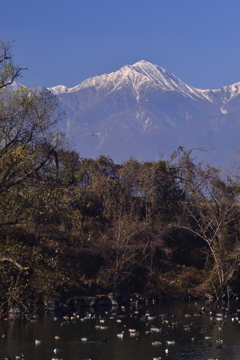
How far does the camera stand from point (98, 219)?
3594 cm

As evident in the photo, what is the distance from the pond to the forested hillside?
2.08 meters

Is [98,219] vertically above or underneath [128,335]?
above

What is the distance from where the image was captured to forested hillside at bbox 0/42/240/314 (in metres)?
23.1

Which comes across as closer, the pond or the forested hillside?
the pond

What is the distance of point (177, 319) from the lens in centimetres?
2378

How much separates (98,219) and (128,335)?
52.0 ft

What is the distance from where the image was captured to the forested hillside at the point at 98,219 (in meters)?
23.1

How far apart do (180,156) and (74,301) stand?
53.1ft

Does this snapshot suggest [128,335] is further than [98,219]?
No

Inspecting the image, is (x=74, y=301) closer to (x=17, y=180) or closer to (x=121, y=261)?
(x=121, y=261)

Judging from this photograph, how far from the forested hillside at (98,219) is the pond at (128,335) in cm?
208

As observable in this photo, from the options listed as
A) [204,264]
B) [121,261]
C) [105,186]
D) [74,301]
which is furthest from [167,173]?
[74,301]

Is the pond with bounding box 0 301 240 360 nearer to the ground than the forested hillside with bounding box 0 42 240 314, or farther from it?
nearer to the ground

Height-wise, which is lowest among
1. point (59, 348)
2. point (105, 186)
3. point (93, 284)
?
point (59, 348)
